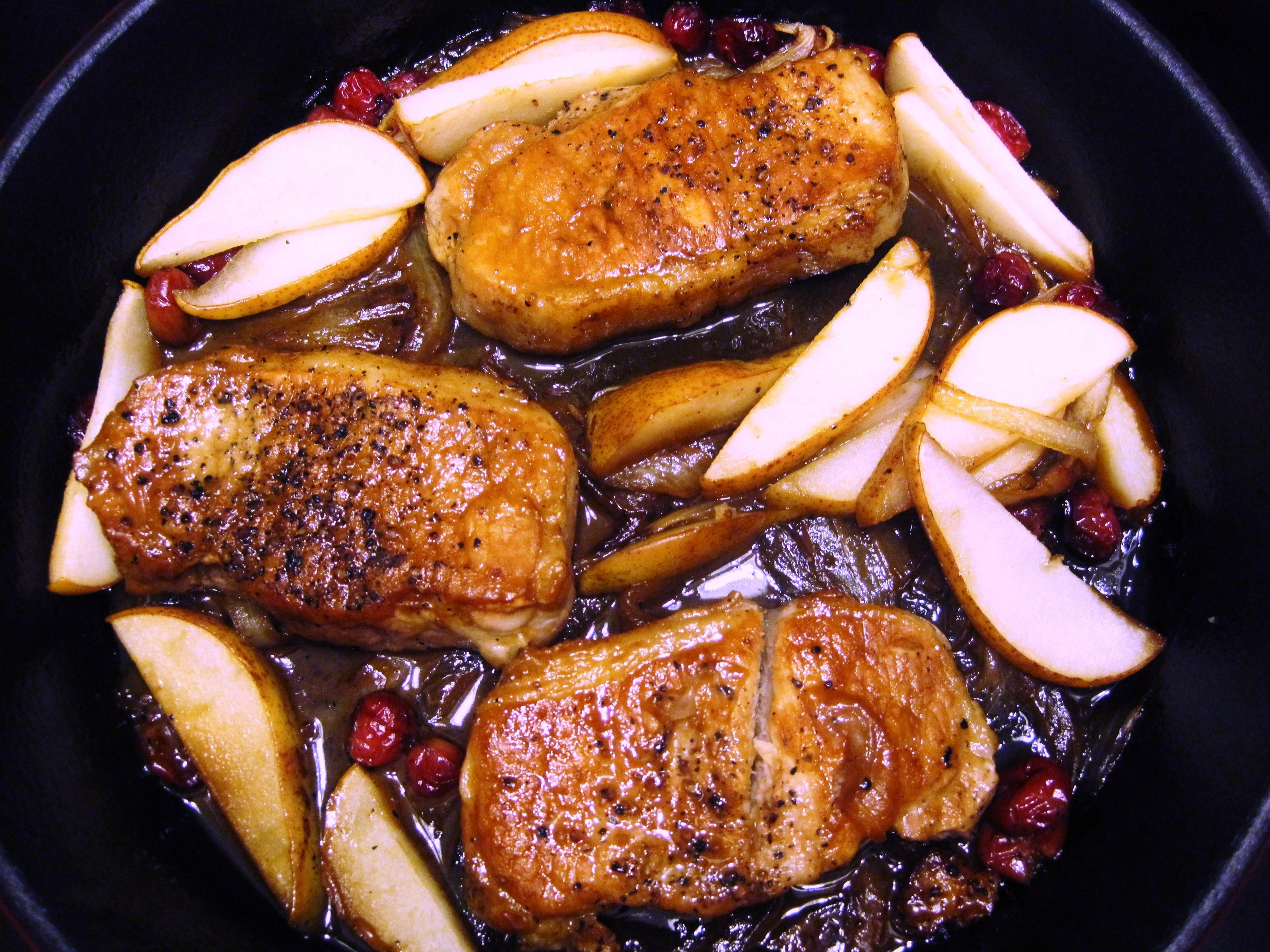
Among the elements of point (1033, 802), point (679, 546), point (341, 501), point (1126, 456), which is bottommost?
point (1033, 802)

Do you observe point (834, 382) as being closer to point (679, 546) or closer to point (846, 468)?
point (846, 468)

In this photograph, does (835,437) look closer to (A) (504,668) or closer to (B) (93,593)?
(A) (504,668)

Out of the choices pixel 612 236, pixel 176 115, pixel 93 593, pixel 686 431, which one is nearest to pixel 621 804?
pixel 686 431

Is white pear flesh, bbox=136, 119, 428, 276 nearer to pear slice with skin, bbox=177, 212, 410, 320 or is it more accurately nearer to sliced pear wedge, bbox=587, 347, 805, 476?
pear slice with skin, bbox=177, 212, 410, 320

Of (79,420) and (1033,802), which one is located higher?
(79,420)

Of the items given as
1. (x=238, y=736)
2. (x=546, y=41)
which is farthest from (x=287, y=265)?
(x=238, y=736)

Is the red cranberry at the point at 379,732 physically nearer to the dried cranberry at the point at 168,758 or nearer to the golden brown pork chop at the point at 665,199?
the dried cranberry at the point at 168,758

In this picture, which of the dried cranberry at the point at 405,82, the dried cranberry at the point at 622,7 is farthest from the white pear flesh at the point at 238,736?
the dried cranberry at the point at 622,7
